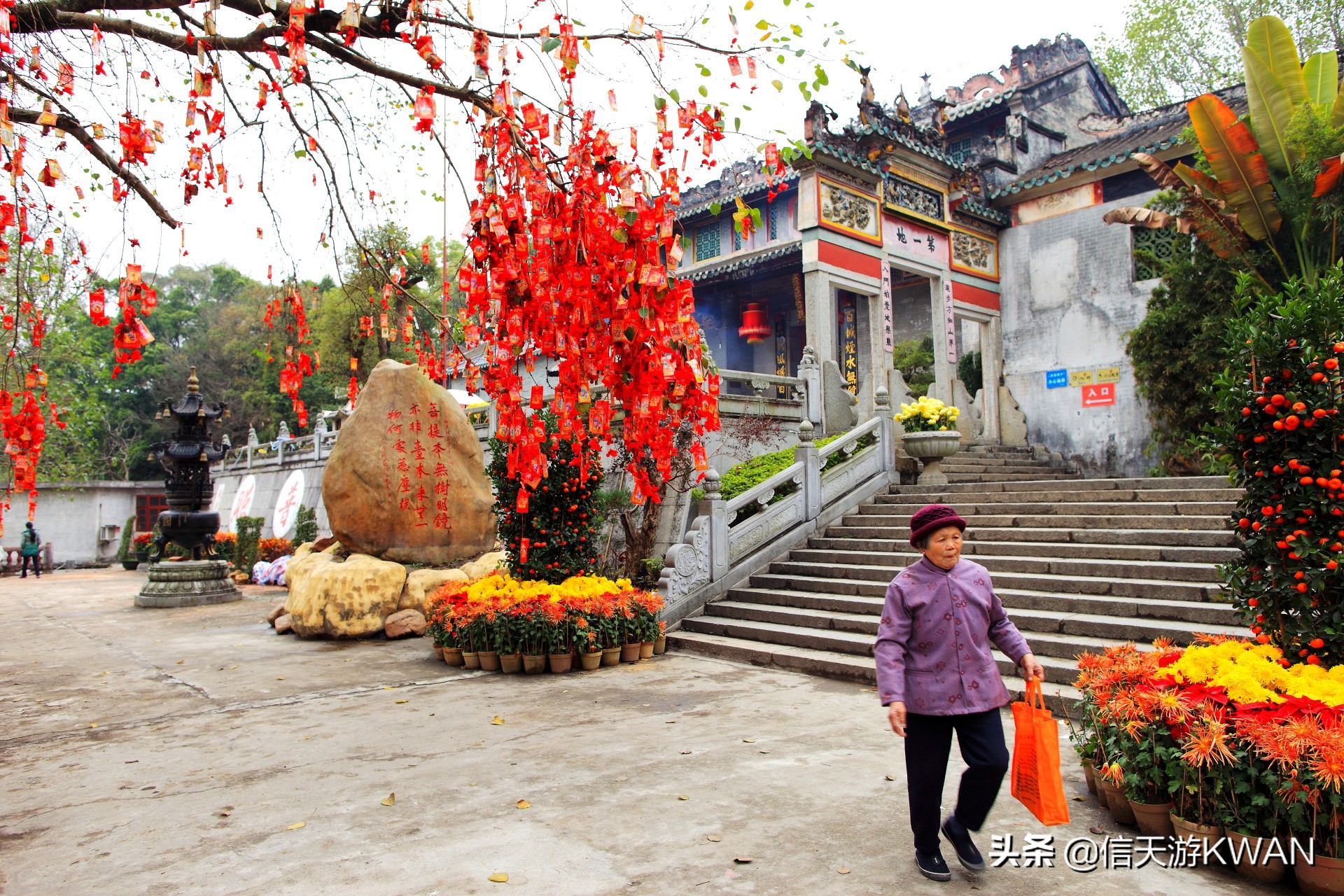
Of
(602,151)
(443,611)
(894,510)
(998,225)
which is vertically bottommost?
(443,611)

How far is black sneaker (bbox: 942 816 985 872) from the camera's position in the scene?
3.26 m

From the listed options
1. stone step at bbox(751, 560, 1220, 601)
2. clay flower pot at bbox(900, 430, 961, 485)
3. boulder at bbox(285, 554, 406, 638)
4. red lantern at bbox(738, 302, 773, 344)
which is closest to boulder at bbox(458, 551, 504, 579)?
boulder at bbox(285, 554, 406, 638)

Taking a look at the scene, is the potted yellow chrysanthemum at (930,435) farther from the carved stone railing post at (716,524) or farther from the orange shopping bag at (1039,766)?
the orange shopping bag at (1039,766)

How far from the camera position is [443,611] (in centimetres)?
803

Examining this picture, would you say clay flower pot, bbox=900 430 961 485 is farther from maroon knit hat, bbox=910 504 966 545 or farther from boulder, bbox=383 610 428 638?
maroon knit hat, bbox=910 504 966 545

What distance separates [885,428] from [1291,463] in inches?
306

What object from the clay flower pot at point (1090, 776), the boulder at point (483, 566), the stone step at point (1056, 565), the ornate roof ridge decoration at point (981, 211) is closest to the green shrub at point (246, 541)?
the boulder at point (483, 566)

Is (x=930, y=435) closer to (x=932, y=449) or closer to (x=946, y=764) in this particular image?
(x=932, y=449)

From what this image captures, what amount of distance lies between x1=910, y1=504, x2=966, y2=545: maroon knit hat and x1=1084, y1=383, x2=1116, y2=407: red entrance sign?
12.4 meters

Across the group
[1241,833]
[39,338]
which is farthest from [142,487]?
[1241,833]

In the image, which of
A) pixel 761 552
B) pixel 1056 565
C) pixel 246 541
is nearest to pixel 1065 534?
pixel 1056 565

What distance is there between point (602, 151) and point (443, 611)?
5.27 m

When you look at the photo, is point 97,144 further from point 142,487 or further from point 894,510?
point 142,487

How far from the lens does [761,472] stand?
11.1 metres
